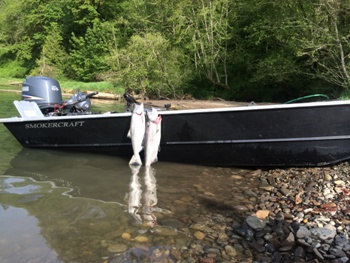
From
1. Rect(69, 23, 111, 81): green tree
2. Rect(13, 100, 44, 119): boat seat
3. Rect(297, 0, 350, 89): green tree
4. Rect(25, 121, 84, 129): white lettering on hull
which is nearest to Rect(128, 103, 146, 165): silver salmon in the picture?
Rect(25, 121, 84, 129): white lettering on hull

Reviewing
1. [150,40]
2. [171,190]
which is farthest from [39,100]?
[150,40]

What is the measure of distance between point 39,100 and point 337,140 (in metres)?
6.13

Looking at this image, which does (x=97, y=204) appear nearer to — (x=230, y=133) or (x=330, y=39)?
(x=230, y=133)

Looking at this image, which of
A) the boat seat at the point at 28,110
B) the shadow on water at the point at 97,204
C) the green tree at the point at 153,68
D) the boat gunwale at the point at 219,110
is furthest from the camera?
the green tree at the point at 153,68

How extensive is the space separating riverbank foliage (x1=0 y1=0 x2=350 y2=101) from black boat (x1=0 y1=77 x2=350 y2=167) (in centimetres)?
770

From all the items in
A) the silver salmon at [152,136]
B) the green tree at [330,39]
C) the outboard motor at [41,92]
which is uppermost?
the green tree at [330,39]

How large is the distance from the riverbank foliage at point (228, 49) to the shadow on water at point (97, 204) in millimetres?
8951

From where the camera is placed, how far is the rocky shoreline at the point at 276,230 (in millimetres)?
3396

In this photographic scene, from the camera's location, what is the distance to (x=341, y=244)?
11.2ft

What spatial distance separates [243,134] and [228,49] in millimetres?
15461

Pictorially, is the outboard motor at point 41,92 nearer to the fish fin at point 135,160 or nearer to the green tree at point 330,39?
the fish fin at point 135,160

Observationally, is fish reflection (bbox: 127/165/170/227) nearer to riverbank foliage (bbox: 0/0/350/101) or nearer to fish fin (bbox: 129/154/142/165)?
fish fin (bbox: 129/154/142/165)

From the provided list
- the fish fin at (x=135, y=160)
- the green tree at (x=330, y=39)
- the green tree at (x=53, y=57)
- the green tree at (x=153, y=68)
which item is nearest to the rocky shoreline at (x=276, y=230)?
the fish fin at (x=135, y=160)

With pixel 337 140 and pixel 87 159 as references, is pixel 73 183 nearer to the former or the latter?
pixel 87 159
